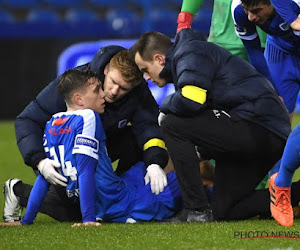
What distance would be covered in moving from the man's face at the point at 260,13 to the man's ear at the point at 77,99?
104 centimetres

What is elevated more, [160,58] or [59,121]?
[160,58]

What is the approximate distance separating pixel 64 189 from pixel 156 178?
0.48 m

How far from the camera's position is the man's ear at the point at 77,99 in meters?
4.26

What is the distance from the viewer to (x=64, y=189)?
4258 millimetres

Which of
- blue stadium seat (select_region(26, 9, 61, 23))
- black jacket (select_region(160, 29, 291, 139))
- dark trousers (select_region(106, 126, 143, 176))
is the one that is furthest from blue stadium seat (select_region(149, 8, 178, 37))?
black jacket (select_region(160, 29, 291, 139))

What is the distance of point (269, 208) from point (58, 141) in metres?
1.13

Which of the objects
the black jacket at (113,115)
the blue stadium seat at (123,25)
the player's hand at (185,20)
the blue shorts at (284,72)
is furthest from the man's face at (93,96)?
the blue stadium seat at (123,25)

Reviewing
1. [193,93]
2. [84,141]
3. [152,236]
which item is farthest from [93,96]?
[152,236]

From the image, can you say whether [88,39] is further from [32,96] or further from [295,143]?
[295,143]

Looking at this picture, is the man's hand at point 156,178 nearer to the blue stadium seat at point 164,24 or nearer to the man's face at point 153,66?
the man's face at point 153,66

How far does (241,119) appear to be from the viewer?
4.11 m

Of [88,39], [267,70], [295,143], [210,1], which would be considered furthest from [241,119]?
[210,1]

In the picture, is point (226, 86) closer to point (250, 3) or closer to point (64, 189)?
point (250, 3)

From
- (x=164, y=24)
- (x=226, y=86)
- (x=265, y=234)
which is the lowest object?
(x=164, y=24)
